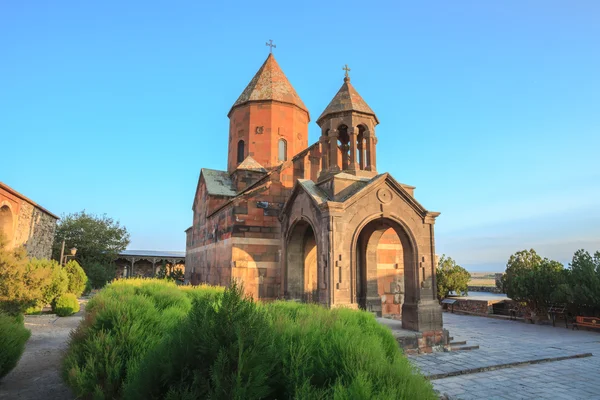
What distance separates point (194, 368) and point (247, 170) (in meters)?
13.6

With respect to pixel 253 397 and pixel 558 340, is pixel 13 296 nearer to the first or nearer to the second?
pixel 253 397

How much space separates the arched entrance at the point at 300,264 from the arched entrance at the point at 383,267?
161cm

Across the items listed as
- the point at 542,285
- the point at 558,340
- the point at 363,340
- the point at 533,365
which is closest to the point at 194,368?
the point at 363,340

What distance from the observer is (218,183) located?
17141mm

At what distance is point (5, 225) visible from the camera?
17219 millimetres

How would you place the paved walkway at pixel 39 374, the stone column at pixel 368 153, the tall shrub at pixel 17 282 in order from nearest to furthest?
the paved walkway at pixel 39 374, the tall shrub at pixel 17 282, the stone column at pixel 368 153

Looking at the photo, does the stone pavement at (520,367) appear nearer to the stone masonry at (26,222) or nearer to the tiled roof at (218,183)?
the tiled roof at (218,183)

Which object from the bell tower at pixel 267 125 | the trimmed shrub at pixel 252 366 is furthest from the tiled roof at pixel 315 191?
the trimmed shrub at pixel 252 366

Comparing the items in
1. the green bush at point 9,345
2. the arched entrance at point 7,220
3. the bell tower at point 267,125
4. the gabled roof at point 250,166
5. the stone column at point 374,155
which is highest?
the bell tower at point 267,125

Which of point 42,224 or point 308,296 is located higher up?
point 42,224

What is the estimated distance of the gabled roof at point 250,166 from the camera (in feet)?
53.7

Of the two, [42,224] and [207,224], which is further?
[42,224]

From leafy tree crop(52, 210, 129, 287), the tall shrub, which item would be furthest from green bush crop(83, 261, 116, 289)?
the tall shrub

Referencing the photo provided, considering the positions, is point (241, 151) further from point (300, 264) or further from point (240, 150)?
point (300, 264)
